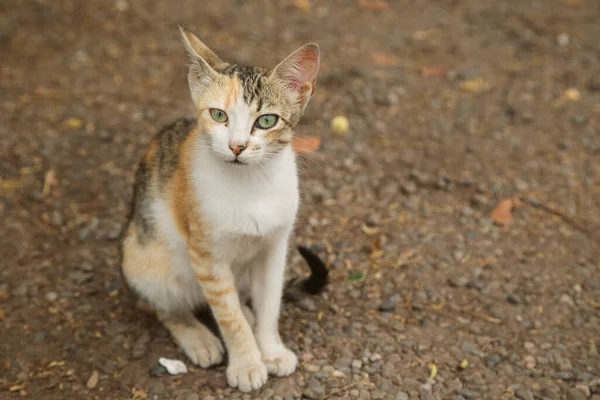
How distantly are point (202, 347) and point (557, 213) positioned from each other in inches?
95.4

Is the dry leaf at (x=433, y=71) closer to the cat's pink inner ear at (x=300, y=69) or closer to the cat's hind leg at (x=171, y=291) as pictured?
the cat's pink inner ear at (x=300, y=69)

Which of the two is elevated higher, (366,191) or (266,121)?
(266,121)

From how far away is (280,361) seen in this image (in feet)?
9.94

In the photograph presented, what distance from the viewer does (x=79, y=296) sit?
3.55 meters

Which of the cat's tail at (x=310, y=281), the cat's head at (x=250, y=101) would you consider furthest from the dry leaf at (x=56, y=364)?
Result: the cat's head at (x=250, y=101)

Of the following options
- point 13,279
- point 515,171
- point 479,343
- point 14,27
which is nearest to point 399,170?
point 515,171

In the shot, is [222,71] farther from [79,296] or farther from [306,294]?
[79,296]

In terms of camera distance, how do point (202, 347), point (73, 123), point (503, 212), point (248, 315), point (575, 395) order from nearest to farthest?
point (575, 395) < point (202, 347) < point (248, 315) < point (503, 212) < point (73, 123)

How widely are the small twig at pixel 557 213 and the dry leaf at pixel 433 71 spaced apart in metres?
1.75

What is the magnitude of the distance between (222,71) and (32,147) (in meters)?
2.49

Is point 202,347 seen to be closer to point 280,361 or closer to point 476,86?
point 280,361

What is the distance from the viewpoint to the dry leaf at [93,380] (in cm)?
300

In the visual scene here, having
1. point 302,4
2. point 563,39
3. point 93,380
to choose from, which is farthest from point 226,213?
point 563,39

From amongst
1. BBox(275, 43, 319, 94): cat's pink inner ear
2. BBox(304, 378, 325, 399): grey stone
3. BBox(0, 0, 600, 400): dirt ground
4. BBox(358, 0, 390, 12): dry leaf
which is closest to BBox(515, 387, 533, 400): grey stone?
BBox(0, 0, 600, 400): dirt ground
